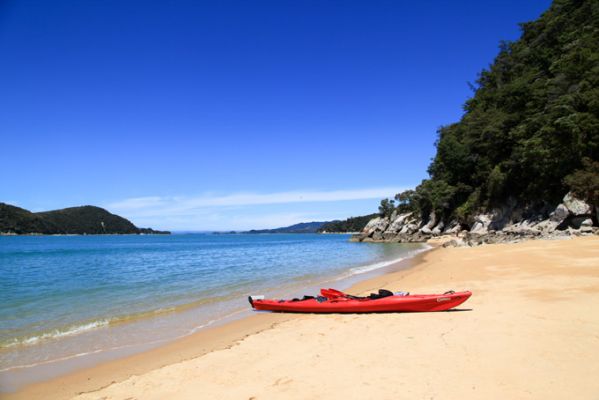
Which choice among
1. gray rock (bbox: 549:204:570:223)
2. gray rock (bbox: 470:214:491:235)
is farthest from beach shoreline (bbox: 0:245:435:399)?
gray rock (bbox: 470:214:491:235)

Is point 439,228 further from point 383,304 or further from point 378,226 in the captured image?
point 383,304

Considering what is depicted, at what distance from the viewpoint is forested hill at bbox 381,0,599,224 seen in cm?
2800

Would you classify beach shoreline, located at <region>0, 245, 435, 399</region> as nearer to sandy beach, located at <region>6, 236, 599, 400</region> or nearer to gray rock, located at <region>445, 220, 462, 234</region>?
sandy beach, located at <region>6, 236, 599, 400</region>

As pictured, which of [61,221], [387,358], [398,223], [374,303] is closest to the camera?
[387,358]

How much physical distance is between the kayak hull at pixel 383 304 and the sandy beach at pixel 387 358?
0.30 m

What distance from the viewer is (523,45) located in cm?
5675

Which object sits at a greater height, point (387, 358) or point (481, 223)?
point (481, 223)

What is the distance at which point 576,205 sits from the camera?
26469mm

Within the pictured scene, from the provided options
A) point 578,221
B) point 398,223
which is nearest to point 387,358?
point 578,221

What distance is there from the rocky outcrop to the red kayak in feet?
68.2

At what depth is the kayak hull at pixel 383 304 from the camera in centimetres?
838

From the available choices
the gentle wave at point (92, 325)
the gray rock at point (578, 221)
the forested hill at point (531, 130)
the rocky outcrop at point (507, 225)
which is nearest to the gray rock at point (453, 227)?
the rocky outcrop at point (507, 225)

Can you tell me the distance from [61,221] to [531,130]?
183501 mm

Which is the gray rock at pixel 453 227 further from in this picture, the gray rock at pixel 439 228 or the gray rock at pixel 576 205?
the gray rock at pixel 576 205
